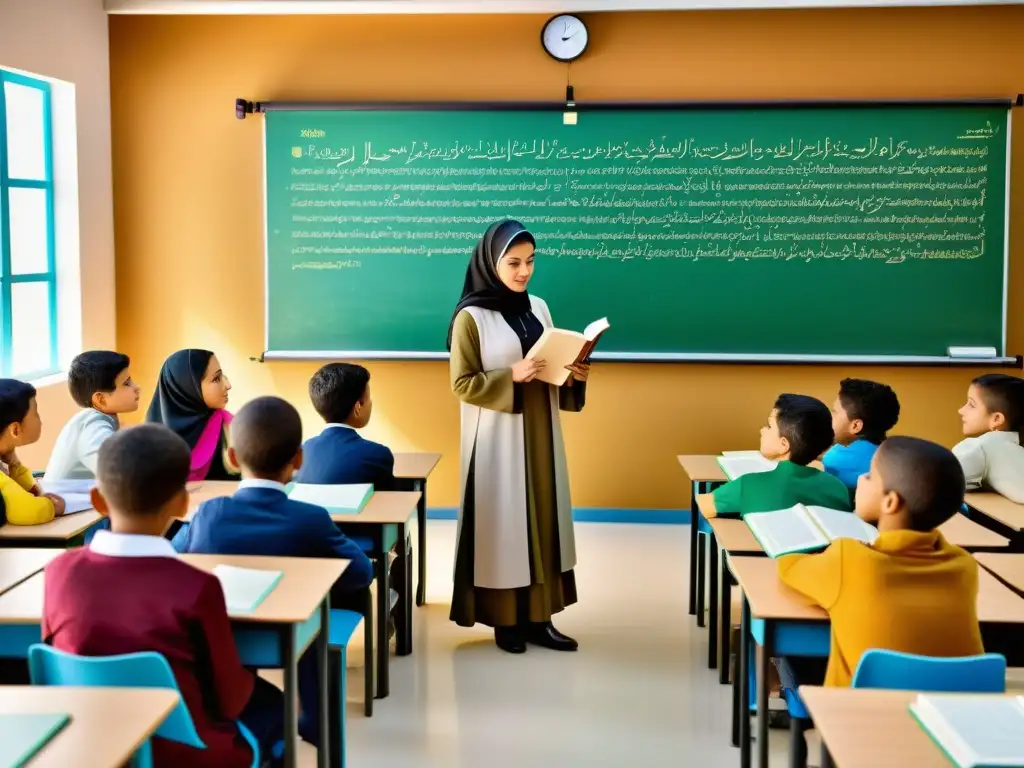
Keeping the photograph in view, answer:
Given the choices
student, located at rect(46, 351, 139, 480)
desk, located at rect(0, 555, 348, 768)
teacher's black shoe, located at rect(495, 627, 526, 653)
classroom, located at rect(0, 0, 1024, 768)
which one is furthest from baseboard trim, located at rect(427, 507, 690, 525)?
desk, located at rect(0, 555, 348, 768)

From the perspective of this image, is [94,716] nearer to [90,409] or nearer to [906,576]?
[906,576]

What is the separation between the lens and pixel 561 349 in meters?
3.82

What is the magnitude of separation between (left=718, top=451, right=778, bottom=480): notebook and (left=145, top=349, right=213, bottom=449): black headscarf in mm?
1914

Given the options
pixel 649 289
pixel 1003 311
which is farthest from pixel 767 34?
pixel 1003 311

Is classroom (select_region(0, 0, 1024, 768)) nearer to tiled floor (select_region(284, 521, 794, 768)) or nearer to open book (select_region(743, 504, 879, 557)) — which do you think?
tiled floor (select_region(284, 521, 794, 768))

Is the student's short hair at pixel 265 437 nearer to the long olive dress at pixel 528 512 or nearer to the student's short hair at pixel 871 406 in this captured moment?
the long olive dress at pixel 528 512

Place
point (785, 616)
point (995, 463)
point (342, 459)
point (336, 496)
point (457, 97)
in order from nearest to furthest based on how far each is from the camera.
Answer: point (785, 616) → point (336, 496) → point (342, 459) → point (995, 463) → point (457, 97)

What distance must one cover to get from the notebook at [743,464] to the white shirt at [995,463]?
678 millimetres

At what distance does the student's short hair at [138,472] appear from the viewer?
7.26 feet

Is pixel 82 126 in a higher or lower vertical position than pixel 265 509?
higher

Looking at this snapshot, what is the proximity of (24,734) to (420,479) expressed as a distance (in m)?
2.55

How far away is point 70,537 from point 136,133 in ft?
11.1

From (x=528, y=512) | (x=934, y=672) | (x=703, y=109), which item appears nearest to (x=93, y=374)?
(x=528, y=512)

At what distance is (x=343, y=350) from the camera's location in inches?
234
